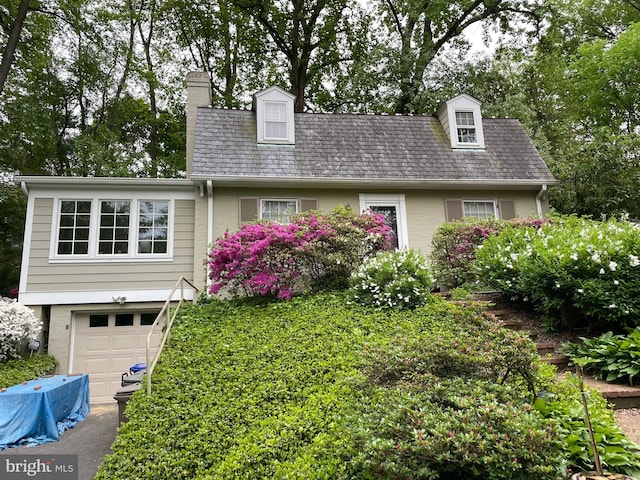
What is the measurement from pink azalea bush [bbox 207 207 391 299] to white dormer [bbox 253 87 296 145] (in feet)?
11.3

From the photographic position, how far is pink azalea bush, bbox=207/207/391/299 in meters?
7.18

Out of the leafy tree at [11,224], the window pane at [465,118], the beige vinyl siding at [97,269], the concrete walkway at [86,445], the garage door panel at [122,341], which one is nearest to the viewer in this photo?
the concrete walkway at [86,445]

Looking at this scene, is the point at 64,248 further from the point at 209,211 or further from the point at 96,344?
the point at 209,211

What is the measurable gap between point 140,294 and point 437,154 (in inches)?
327

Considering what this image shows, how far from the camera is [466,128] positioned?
11.4 metres

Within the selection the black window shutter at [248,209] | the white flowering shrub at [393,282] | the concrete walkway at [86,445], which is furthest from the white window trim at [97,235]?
the white flowering shrub at [393,282]

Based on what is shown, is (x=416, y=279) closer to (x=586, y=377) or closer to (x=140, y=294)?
(x=586, y=377)

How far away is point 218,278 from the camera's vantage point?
24.8ft

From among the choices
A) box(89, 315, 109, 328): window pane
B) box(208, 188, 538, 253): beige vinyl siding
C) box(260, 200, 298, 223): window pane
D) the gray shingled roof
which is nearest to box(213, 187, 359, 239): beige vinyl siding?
box(208, 188, 538, 253): beige vinyl siding

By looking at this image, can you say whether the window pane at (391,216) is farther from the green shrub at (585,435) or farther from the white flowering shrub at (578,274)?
the green shrub at (585,435)

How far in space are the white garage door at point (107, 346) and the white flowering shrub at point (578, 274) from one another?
760cm

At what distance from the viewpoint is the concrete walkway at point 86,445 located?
5.06 meters

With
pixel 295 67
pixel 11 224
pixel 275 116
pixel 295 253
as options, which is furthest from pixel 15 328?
pixel 295 67

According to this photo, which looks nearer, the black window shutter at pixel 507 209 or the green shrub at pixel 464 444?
the green shrub at pixel 464 444
